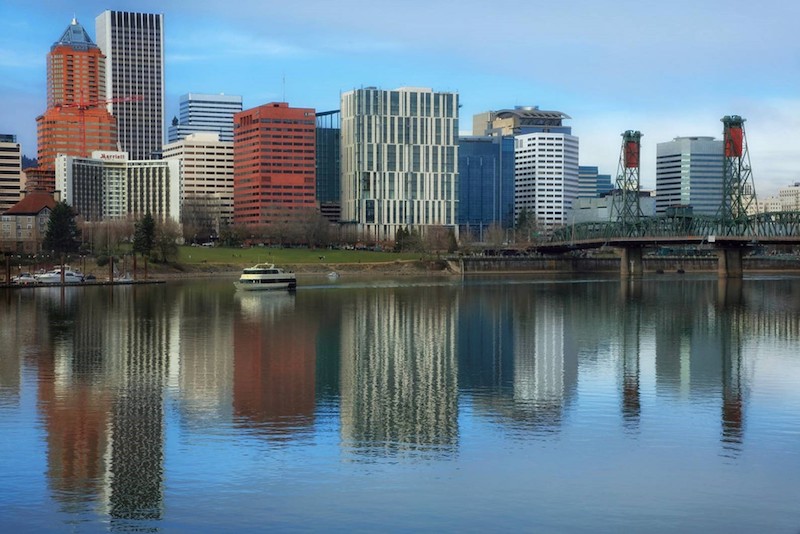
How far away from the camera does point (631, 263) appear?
6964 inches

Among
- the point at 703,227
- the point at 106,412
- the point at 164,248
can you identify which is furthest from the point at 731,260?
the point at 106,412

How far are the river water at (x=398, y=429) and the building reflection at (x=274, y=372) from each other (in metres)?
0.16

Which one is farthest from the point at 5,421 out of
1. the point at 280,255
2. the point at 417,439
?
the point at 280,255

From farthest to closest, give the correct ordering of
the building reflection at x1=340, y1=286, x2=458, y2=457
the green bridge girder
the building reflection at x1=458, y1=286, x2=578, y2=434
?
the green bridge girder < the building reflection at x1=458, y1=286, x2=578, y2=434 < the building reflection at x1=340, y1=286, x2=458, y2=457

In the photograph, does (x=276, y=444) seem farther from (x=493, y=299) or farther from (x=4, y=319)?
(x=493, y=299)

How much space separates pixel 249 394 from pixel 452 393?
756 centimetres

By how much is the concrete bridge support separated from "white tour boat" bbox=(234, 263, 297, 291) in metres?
70.1

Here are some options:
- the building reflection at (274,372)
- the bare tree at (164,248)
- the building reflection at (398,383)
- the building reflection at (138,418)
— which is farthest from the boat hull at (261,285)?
the building reflection at (138,418)

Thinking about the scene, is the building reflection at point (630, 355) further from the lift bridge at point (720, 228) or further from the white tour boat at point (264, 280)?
the lift bridge at point (720, 228)

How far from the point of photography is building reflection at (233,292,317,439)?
111 ft

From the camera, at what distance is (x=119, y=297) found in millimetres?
101062

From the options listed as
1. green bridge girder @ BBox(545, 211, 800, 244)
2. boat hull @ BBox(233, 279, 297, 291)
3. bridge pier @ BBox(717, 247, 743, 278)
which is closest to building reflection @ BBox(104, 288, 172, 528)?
boat hull @ BBox(233, 279, 297, 291)

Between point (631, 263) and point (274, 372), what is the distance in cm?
13988

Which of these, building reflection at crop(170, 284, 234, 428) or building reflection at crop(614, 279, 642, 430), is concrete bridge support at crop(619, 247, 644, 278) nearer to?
building reflection at crop(614, 279, 642, 430)
